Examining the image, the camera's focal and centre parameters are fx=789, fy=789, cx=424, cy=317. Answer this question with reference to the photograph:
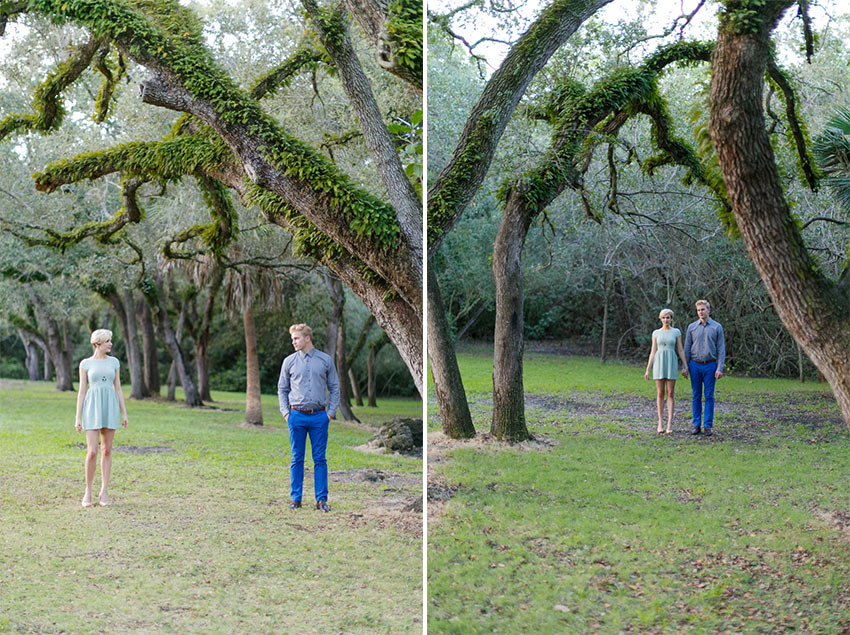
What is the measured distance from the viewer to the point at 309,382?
4.31m

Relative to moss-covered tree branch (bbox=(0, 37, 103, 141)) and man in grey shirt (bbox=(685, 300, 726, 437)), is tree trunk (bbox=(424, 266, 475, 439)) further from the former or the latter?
moss-covered tree branch (bbox=(0, 37, 103, 141))

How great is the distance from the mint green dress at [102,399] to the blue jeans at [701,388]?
3.22 m

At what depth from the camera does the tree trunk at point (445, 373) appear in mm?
2852

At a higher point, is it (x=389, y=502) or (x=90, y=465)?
(x=90, y=465)

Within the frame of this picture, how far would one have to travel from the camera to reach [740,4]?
2.39m

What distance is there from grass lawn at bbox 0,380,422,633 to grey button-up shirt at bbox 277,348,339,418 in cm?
77

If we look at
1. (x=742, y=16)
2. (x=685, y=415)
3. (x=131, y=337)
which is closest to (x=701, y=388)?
(x=685, y=415)

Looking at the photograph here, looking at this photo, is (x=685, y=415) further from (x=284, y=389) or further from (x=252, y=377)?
(x=252, y=377)

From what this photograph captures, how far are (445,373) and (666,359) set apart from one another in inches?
31.9

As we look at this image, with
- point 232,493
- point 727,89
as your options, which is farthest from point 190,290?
point 727,89

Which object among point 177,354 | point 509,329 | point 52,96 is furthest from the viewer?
point 177,354

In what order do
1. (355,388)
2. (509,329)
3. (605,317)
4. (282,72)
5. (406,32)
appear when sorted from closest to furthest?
(605,317)
(509,329)
(406,32)
(282,72)
(355,388)

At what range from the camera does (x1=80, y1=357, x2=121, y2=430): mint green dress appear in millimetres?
4391

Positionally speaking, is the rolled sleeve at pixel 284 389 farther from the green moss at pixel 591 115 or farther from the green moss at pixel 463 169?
the green moss at pixel 591 115
